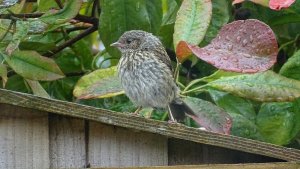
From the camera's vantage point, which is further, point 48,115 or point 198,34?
point 198,34

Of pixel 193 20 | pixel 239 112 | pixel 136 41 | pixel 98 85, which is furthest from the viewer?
pixel 136 41

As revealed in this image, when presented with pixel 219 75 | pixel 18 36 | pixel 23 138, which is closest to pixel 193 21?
pixel 219 75

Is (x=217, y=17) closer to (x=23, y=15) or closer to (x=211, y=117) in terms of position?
(x=211, y=117)

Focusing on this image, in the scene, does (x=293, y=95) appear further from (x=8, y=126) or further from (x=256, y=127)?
(x=8, y=126)

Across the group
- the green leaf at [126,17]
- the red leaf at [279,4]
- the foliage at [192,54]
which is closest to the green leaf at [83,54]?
the foliage at [192,54]

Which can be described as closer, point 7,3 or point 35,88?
point 7,3

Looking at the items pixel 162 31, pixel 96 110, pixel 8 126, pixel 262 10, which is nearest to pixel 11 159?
pixel 8 126

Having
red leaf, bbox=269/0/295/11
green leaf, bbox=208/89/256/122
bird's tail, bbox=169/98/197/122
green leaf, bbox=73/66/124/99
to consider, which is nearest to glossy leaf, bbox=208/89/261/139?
green leaf, bbox=208/89/256/122
